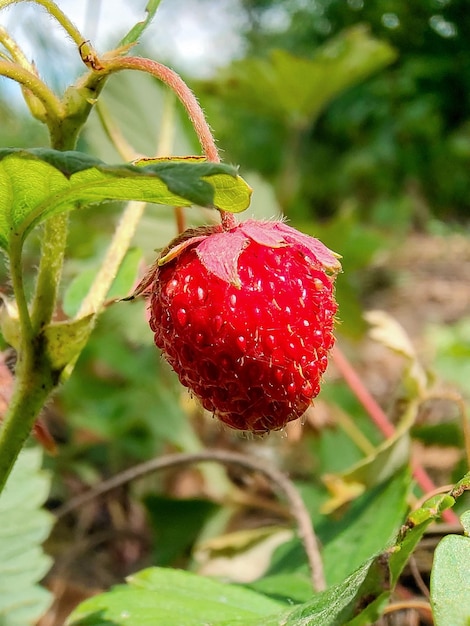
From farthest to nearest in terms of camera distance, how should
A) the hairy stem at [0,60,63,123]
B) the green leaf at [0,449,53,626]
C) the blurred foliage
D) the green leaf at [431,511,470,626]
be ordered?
the blurred foliage
the green leaf at [0,449,53,626]
the hairy stem at [0,60,63,123]
the green leaf at [431,511,470,626]

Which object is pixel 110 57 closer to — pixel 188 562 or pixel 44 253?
pixel 44 253

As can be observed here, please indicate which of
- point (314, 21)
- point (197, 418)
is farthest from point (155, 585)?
point (314, 21)

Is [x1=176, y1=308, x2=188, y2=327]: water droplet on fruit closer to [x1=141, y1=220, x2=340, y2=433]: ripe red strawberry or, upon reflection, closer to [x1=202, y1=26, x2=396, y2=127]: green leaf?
[x1=141, y1=220, x2=340, y2=433]: ripe red strawberry

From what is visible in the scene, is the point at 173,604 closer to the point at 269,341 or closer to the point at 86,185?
the point at 269,341

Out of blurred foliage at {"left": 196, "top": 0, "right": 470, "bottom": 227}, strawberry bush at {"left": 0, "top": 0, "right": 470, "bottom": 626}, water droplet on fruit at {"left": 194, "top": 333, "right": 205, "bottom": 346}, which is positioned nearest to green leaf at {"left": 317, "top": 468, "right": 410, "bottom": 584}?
strawberry bush at {"left": 0, "top": 0, "right": 470, "bottom": 626}

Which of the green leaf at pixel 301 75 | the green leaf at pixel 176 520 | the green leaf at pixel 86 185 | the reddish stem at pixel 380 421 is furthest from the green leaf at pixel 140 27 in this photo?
the green leaf at pixel 301 75

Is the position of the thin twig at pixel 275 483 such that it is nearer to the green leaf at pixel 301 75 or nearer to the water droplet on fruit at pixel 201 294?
the water droplet on fruit at pixel 201 294

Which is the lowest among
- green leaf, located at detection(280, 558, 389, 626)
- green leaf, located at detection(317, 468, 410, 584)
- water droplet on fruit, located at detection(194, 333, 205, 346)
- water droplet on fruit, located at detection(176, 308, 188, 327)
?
green leaf, located at detection(317, 468, 410, 584)
